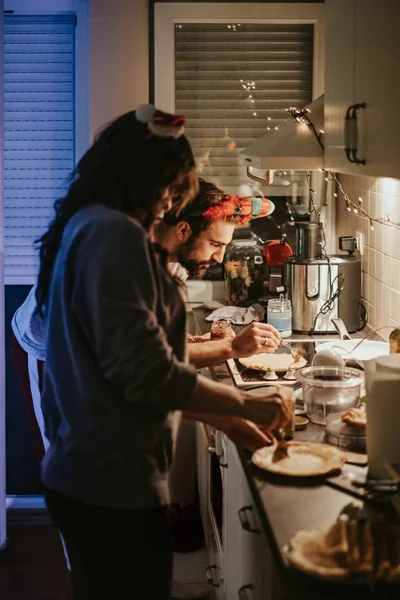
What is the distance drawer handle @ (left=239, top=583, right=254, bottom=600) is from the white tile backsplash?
44.7 inches

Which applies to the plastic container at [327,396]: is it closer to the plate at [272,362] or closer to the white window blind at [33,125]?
the plate at [272,362]

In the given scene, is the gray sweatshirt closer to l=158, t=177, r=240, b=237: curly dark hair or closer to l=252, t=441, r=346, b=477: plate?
l=252, t=441, r=346, b=477: plate

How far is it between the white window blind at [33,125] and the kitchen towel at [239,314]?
1007mm

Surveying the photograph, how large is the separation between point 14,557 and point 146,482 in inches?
88.3

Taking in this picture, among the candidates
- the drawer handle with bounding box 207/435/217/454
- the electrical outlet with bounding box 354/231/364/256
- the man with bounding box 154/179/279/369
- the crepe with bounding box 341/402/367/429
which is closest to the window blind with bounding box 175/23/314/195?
the electrical outlet with bounding box 354/231/364/256

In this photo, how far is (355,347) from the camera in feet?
9.36

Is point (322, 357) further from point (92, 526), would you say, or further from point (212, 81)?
point (212, 81)

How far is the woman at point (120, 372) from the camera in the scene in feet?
5.42

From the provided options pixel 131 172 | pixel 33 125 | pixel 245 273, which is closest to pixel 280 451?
pixel 131 172

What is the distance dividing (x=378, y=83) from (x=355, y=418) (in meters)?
0.79

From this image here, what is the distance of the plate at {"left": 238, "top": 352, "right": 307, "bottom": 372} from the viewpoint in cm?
281

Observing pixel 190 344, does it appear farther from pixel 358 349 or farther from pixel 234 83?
pixel 234 83

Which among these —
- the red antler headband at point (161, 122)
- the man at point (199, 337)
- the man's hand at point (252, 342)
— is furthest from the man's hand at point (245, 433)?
the man's hand at point (252, 342)

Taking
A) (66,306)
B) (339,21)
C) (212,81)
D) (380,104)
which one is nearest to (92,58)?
(212,81)
